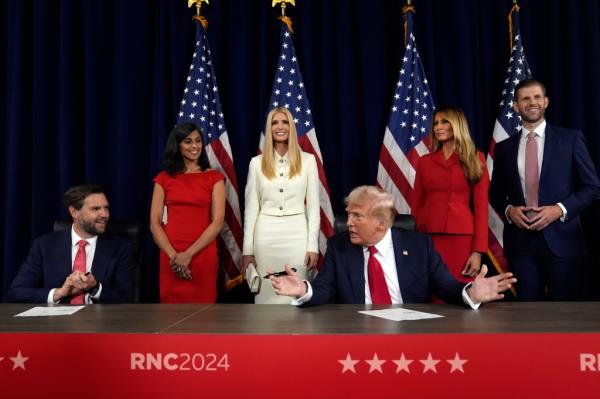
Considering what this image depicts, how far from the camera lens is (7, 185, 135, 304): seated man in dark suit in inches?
112

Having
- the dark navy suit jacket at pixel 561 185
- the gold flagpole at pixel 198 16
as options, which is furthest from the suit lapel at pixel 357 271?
the gold flagpole at pixel 198 16

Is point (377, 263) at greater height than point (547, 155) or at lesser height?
lesser

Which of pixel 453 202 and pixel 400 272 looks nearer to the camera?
pixel 400 272

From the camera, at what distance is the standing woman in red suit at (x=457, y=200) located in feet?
11.3

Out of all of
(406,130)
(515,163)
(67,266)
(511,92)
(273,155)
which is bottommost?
(67,266)

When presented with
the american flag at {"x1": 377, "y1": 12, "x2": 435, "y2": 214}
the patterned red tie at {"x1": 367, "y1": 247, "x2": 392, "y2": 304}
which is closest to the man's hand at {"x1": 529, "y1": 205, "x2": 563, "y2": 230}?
the patterned red tie at {"x1": 367, "y1": 247, "x2": 392, "y2": 304}

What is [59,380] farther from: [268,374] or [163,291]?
[163,291]

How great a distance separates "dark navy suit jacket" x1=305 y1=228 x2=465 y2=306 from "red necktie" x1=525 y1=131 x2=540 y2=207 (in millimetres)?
1016

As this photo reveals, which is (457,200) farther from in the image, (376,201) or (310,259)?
(376,201)

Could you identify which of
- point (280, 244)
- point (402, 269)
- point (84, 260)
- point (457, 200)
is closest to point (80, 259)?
point (84, 260)

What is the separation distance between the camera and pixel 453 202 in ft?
11.3

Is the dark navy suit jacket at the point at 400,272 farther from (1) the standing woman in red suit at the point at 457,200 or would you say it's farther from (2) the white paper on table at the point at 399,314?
(1) the standing woman in red suit at the point at 457,200

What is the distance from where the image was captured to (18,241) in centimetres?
481

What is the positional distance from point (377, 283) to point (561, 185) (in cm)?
138
